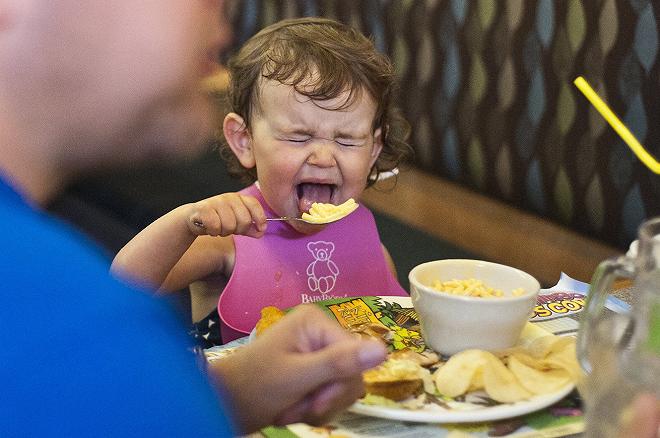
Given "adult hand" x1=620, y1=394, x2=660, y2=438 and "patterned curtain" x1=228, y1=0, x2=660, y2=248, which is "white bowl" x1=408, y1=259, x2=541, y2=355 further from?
"patterned curtain" x1=228, y1=0, x2=660, y2=248

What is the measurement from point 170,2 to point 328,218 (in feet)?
3.25

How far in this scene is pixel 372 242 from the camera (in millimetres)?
1923

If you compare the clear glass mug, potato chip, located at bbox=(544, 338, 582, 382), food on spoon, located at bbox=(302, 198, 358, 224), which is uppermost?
the clear glass mug

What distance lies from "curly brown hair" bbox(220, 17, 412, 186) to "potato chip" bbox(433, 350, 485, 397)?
0.70 meters

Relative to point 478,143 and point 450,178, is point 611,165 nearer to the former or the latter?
point 478,143

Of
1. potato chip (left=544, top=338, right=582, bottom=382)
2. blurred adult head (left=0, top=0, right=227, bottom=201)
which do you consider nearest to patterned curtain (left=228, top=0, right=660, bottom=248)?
potato chip (left=544, top=338, right=582, bottom=382)

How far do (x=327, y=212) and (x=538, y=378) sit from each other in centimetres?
68

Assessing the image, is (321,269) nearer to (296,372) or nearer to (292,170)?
(292,170)

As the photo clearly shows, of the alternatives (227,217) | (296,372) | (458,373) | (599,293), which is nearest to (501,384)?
(458,373)

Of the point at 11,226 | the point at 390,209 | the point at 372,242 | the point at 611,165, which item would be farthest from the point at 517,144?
the point at 11,226

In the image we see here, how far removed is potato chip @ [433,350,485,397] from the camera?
1.07 metres

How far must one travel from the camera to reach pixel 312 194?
175cm

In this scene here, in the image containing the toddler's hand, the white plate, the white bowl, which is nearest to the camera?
the white plate

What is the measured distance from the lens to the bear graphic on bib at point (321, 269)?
5.86 feet
